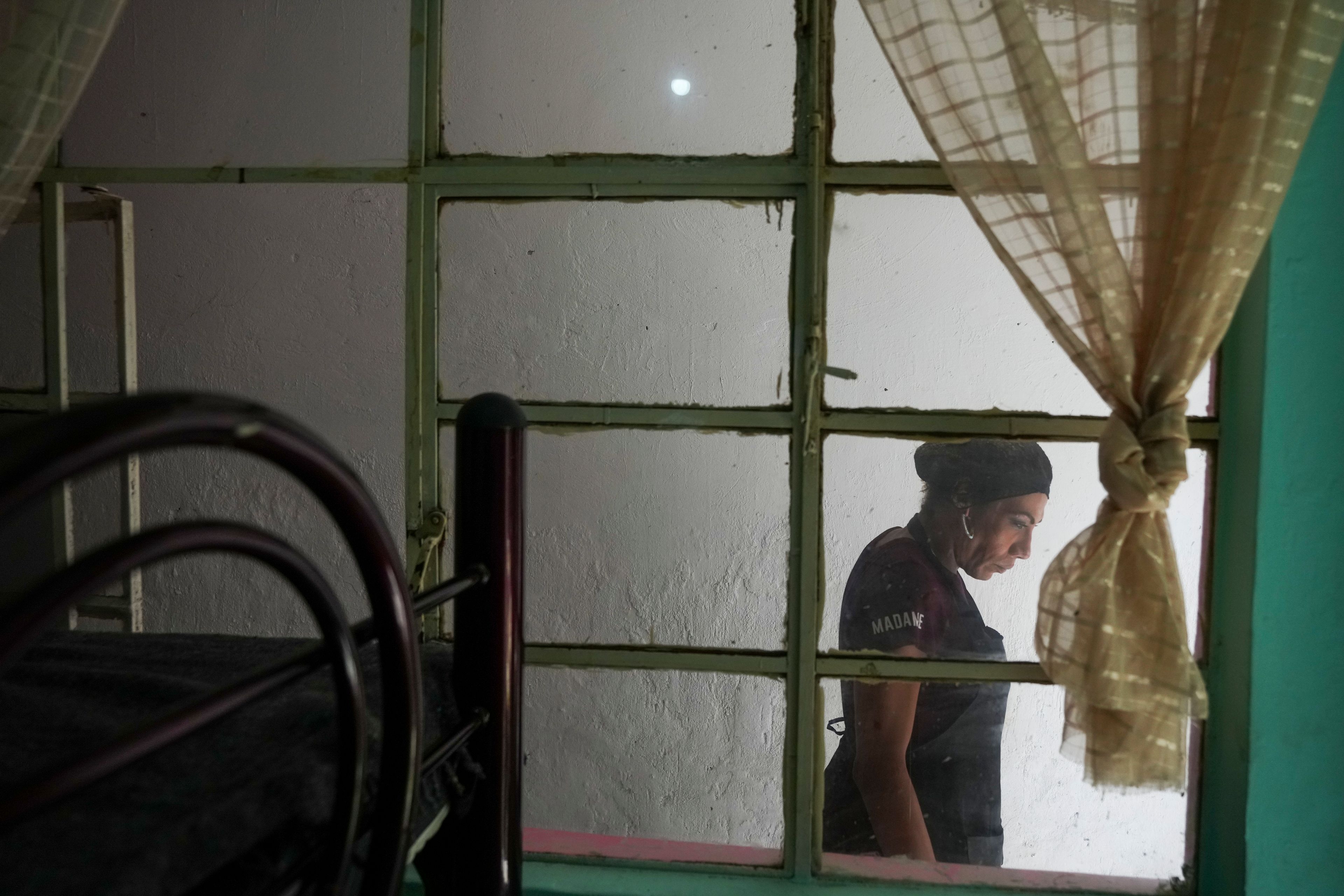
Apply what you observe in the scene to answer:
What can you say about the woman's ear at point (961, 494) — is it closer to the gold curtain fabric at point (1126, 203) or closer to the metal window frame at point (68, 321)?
the gold curtain fabric at point (1126, 203)

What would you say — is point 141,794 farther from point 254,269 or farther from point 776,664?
point 254,269

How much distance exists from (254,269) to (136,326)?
243mm

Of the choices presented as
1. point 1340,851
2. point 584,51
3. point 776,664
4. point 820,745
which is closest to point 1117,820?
point 1340,851

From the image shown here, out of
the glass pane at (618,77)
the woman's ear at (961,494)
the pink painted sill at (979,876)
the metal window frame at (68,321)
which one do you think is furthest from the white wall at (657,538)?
the metal window frame at (68,321)

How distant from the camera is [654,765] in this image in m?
1.46

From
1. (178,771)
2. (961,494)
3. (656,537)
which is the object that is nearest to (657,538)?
(656,537)

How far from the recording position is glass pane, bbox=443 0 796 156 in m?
1.34

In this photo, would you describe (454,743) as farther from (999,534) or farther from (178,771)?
(999,534)

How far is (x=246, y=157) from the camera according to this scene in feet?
4.66

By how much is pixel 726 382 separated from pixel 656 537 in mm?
288

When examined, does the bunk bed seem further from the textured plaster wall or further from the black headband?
the black headband

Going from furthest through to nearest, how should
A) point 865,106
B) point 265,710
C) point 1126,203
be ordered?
1. point 865,106
2. point 1126,203
3. point 265,710

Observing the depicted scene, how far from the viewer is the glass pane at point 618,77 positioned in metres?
1.34

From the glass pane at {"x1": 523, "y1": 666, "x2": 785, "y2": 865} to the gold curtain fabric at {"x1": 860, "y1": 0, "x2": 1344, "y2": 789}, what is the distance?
50 centimetres
